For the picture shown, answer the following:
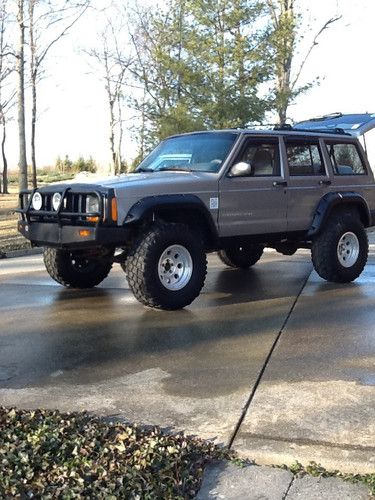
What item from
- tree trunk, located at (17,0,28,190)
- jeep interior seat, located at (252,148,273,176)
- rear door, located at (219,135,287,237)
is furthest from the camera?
tree trunk, located at (17,0,28,190)

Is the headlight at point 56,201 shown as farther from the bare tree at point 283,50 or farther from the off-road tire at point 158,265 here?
the bare tree at point 283,50

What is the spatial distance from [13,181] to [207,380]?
50.6 meters

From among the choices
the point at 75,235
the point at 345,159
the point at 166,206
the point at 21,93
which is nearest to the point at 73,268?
the point at 75,235

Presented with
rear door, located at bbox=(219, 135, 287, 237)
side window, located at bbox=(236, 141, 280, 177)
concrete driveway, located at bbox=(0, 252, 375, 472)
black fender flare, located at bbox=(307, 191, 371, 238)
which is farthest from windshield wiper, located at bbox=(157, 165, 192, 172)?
black fender flare, located at bbox=(307, 191, 371, 238)

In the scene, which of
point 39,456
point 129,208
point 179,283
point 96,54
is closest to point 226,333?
point 179,283

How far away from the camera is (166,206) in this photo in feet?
21.6

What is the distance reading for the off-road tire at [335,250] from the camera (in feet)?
26.6

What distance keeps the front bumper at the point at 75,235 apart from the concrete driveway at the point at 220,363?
753 mm

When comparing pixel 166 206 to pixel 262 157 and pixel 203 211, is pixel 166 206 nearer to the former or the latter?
pixel 203 211

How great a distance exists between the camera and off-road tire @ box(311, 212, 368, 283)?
319 inches

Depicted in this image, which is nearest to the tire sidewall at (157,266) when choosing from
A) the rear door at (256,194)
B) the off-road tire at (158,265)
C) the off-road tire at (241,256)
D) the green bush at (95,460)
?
the off-road tire at (158,265)

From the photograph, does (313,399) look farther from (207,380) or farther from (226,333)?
(226,333)

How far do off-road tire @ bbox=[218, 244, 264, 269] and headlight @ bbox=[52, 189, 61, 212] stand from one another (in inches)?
132

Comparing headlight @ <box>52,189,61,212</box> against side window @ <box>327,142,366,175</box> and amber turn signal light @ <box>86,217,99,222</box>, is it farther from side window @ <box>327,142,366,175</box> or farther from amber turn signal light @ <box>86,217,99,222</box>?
side window @ <box>327,142,366,175</box>
